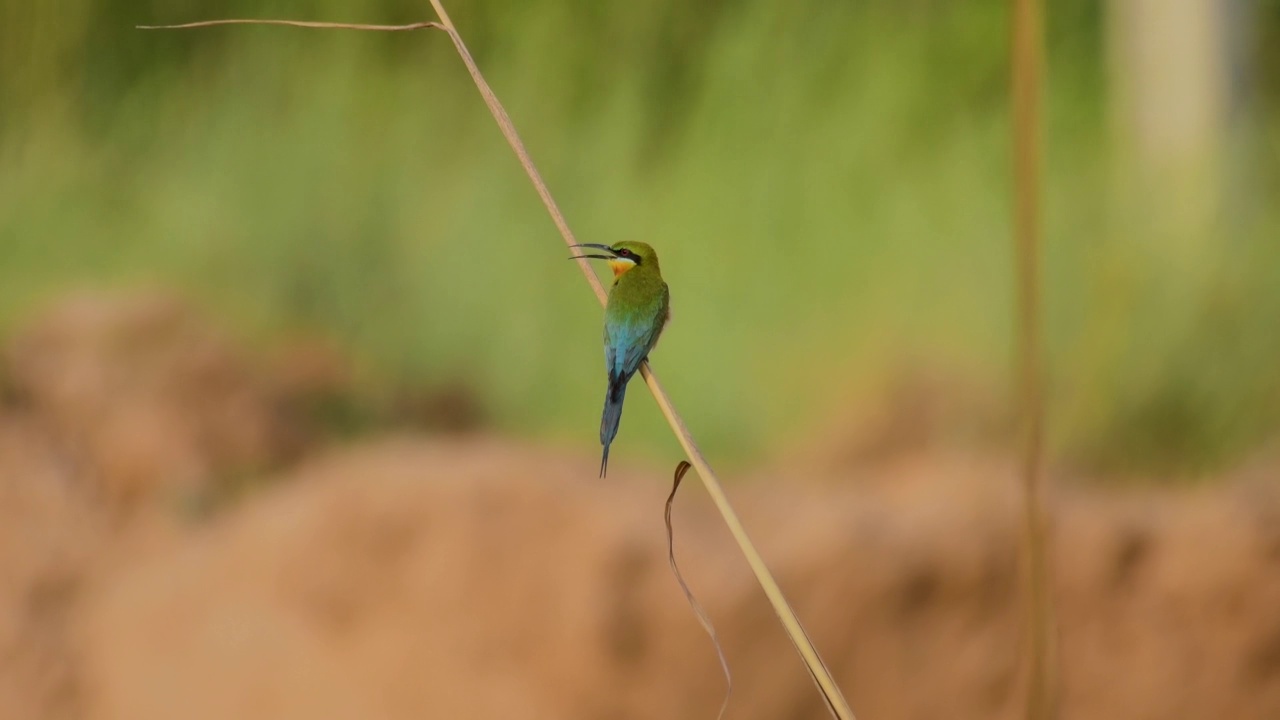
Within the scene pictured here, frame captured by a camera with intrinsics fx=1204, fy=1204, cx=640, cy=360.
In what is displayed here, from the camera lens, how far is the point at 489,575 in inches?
47.6

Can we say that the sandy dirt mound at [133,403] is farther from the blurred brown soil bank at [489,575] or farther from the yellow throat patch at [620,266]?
the yellow throat patch at [620,266]

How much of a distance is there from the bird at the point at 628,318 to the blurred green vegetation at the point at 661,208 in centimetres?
71

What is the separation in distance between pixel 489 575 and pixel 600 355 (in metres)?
0.33

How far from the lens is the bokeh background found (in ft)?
3.83

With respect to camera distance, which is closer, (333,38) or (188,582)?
(188,582)

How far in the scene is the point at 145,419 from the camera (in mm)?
1354

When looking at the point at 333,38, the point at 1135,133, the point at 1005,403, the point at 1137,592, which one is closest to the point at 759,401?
the point at 1005,403

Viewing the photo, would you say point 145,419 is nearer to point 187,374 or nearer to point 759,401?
point 187,374

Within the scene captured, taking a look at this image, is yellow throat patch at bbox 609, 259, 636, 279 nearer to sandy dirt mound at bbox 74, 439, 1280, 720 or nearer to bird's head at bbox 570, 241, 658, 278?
bird's head at bbox 570, 241, 658, 278

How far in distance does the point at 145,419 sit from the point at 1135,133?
121 cm

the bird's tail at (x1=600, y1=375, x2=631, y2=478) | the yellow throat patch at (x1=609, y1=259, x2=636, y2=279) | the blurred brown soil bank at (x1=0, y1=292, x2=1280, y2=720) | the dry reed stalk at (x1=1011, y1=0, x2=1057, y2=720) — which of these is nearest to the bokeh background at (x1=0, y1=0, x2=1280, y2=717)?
the blurred brown soil bank at (x1=0, y1=292, x2=1280, y2=720)

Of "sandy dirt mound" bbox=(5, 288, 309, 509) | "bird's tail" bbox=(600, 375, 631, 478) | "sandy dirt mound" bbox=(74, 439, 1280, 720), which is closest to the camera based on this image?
"bird's tail" bbox=(600, 375, 631, 478)

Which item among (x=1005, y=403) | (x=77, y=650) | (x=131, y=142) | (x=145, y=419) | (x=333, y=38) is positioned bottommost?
(x=77, y=650)

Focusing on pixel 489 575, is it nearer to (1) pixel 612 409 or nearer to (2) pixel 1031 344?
(1) pixel 612 409
